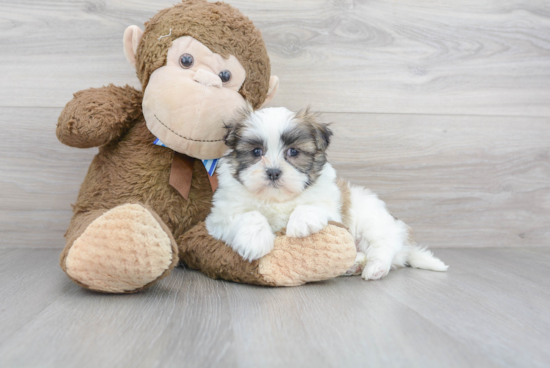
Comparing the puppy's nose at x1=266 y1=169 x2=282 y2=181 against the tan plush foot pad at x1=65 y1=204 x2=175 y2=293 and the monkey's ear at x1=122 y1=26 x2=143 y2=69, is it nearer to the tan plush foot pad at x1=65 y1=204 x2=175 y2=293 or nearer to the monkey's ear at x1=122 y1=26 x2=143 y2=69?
the tan plush foot pad at x1=65 y1=204 x2=175 y2=293

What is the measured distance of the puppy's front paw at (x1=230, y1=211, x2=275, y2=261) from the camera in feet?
4.54

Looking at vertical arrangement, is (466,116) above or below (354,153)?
above

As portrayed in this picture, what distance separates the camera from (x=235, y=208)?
154 centimetres

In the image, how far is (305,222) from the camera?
1415 mm

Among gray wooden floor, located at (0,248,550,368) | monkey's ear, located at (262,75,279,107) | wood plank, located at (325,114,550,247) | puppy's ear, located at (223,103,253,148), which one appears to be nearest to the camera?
gray wooden floor, located at (0,248,550,368)

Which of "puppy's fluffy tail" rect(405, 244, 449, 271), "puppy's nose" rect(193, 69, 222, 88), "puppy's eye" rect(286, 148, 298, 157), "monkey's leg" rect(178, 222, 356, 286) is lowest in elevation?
"puppy's fluffy tail" rect(405, 244, 449, 271)

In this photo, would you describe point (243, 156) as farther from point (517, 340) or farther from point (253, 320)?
point (517, 340)

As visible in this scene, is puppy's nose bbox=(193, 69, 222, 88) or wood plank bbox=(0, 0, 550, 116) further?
wood plank bbox=(0, 0, 550, 116)

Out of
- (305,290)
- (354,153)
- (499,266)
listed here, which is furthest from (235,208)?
(499,266)

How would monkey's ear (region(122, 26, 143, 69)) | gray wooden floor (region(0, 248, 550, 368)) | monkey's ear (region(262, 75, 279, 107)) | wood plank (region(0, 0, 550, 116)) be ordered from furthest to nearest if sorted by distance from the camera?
wood plank (region(0, 0, 550, 116)) < monkey's ear (region(262, 75, 279, 107)) < monkey's ear (region(122, 26, 143, 69)) < gray wooden floor (region(0, 248, 550, 368))

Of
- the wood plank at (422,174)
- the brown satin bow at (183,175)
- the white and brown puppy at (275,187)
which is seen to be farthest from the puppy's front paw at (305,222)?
the wood plank at (422,174)

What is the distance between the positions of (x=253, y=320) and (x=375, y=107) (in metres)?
1.40

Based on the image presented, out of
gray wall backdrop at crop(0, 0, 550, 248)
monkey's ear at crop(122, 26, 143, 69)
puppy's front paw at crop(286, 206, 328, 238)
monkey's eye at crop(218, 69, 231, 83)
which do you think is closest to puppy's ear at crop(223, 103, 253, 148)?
monkey's eye at crop(218, 69, 231, 83)

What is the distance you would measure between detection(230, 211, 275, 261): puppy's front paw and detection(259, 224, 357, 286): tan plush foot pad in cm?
4
